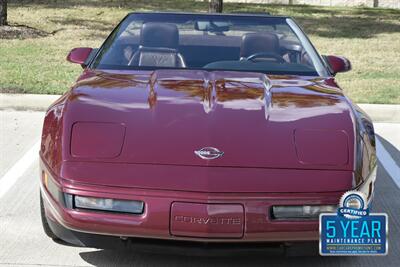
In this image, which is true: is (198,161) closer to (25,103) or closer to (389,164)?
(389,164)

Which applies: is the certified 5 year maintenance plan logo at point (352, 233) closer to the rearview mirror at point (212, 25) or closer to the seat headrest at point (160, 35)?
the seat headrest at point (160, 35)

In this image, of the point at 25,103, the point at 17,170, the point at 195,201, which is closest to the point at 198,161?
the point at 195,201

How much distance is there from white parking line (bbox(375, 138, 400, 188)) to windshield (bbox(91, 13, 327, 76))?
144 cm

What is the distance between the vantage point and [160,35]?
5.36 meters

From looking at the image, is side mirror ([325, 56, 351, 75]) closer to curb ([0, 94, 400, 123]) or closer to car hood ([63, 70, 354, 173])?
car hood ([63, 70, 354, 173])

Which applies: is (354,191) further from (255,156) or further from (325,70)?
(325,70)

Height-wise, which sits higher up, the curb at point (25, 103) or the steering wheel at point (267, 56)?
the steering wheel at point (267, 56)

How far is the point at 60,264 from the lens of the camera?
404 cm

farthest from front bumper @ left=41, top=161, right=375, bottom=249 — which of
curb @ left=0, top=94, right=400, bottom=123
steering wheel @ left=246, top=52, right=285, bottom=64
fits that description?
curb @ left=0, top=94, right=400, bottom=123

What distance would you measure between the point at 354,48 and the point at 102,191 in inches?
403

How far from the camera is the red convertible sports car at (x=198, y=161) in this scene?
3.45m

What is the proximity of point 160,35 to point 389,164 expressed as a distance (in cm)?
244

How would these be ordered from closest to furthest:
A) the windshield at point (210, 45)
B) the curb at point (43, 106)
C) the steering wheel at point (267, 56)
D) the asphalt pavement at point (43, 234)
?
the asphalt pavement at point (43, 234)
the windshield at point (210, 45)
the steering wheel at point (267, 56)
the curb at point (43, 106)

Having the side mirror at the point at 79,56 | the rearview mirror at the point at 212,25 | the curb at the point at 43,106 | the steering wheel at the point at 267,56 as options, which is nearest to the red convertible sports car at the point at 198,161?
the steering wheel at the point at 267,56
